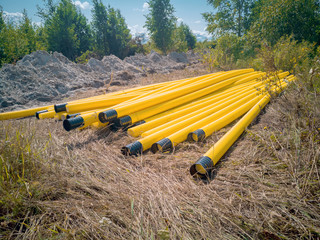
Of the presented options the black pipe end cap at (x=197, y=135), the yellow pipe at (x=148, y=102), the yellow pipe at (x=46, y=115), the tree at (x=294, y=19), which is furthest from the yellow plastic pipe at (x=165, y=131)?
the tree at (x=294, y=19)

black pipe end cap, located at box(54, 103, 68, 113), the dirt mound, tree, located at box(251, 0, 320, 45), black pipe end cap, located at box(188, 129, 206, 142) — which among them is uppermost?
tree, located at box(251, 0, 320, 45)

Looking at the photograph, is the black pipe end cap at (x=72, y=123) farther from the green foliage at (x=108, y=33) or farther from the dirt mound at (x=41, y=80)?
→ the green foliage at (x=108, y=33)

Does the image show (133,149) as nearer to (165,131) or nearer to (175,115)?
(165,131)

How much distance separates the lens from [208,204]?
146cm

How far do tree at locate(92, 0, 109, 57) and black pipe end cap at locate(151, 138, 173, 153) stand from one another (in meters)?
25.1

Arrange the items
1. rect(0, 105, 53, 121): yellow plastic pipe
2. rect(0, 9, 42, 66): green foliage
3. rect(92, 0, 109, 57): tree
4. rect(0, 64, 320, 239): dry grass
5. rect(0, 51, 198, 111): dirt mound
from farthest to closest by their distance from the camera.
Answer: rect(92, 0, 109, 57): tree
rect(0, 9, 42, 66): green foliage
rect(0, 51, 198, 111): dirt mound
rect(0, 105, 53, 121): yellow plastic pipe
rect(0, 64, 320, 239): dry grass

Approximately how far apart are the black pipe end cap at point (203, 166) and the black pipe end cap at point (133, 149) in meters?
0.77

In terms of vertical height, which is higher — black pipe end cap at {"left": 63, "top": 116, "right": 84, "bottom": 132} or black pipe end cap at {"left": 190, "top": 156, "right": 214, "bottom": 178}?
black pipe end cap at {"left": 63, "top": 116, "right": 84, "bottom": 132}

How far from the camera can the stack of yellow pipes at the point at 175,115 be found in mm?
2396

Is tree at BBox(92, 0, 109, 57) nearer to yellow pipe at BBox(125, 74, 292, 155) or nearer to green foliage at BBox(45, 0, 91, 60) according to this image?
green foliage at BBox(45, 0, 91, 60)

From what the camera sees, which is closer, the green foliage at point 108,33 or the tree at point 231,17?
the tree at point 231,17

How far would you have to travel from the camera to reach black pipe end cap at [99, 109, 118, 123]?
8.98 ft

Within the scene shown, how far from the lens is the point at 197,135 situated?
2.48 metres

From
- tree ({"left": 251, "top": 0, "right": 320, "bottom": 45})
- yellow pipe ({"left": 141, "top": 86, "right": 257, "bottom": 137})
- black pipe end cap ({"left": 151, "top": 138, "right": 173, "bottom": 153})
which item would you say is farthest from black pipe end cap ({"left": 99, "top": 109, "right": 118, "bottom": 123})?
tree ({"left": 251, "top": 0, "right": 320, "bottom": 45})
